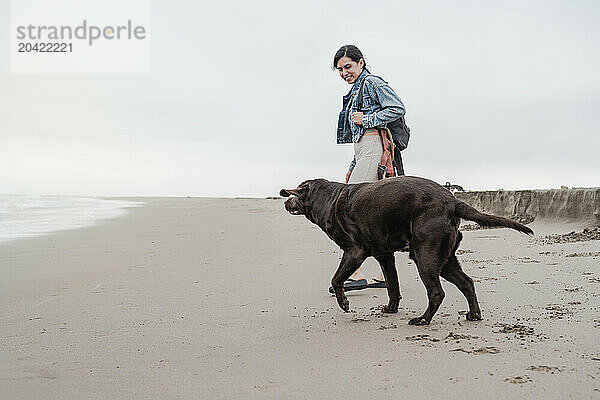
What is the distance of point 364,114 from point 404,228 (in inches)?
64.4

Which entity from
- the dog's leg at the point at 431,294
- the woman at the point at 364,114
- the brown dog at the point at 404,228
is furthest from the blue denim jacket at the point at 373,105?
the dog's leg at the point at 431,294

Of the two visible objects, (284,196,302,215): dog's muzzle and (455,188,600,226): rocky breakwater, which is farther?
(455,188,600,226): rocky breakwater

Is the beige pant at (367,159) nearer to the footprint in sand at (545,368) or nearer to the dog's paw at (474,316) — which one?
the dog's paw at (474,316)

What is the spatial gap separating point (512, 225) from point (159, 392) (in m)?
2.54

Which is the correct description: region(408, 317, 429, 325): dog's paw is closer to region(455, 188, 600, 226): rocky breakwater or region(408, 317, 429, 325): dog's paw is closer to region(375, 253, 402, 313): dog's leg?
region(375, 253, 402, 313): dog's leg

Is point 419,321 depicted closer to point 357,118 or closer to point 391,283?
point 391,283

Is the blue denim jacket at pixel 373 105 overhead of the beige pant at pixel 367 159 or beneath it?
overhead

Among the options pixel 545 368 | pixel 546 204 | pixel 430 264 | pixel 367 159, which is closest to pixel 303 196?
pixel 367 159

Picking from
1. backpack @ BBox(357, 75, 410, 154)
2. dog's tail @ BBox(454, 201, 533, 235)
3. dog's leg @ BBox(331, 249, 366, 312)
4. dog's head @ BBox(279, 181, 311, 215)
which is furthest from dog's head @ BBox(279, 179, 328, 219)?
dog's tail @ BBox(454, 201, 533, 235)

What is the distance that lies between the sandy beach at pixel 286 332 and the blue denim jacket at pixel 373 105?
156 centimetres

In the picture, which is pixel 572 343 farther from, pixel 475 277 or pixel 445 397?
pixel 475 277

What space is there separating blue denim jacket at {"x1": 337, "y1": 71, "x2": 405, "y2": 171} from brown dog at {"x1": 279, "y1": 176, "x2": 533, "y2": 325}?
0.90 m

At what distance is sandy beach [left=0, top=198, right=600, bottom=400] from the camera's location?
2658 millimetres

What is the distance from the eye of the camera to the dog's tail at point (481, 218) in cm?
381
